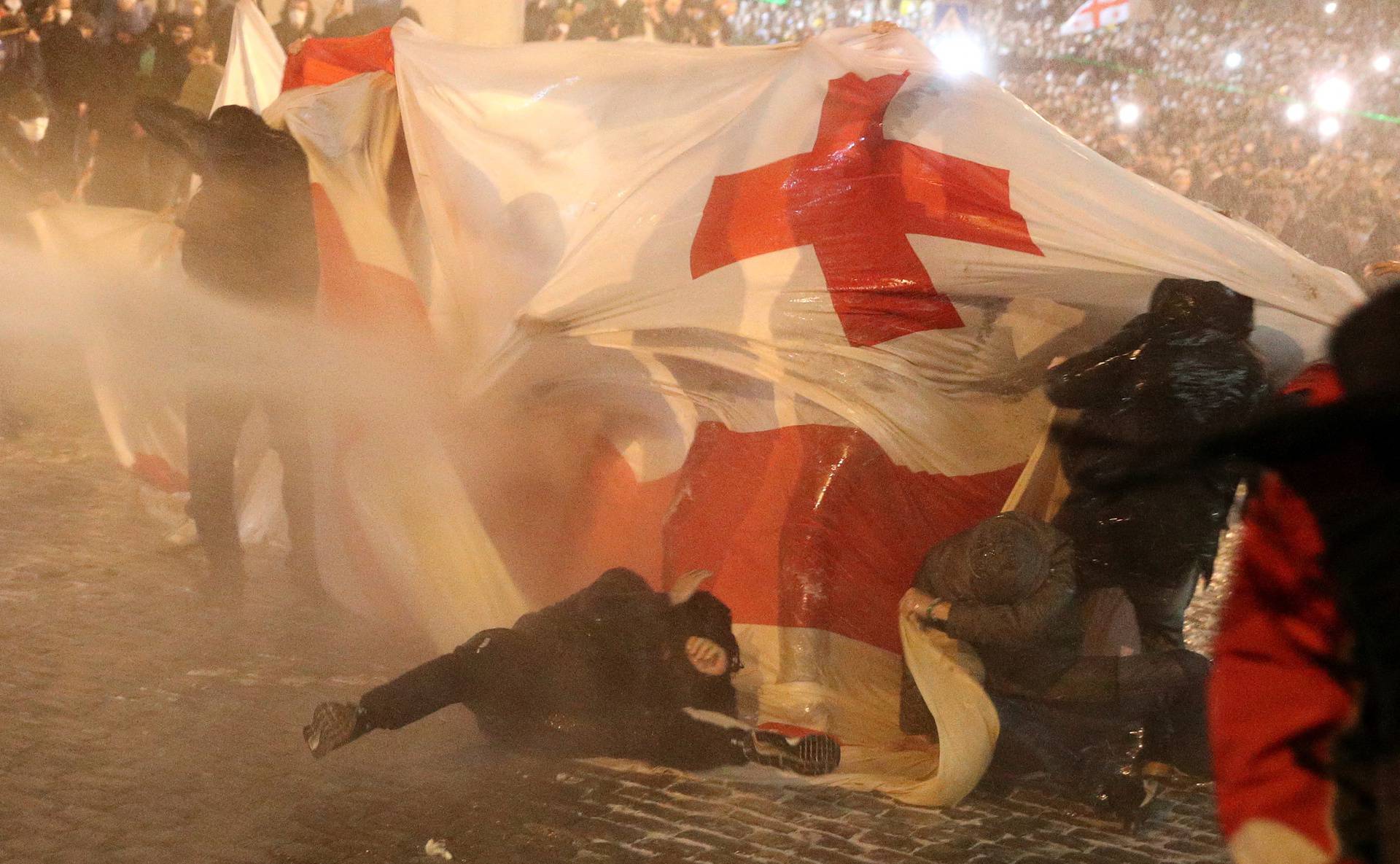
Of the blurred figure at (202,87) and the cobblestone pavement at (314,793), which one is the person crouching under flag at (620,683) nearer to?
the cobblestone pavement at (314,793)

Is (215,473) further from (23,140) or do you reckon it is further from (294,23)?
(294,23)

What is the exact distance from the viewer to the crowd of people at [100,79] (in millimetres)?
8086

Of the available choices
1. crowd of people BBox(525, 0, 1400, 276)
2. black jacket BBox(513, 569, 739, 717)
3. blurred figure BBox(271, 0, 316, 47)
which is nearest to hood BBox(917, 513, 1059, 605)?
black jacket BBox(513, 569, 739, 717)

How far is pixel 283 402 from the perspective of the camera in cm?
493

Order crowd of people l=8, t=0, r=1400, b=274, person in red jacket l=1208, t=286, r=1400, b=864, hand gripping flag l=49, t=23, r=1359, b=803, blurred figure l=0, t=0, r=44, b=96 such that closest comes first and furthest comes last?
person in red jacket l=1208, t=286, r=1400, b=864
hand gripping flag l=49, t=23, r=1359, b=803
blurred figure l=0, t=0, r=44, b=96
crowd of people l=8, t=0, r=1400, b=274

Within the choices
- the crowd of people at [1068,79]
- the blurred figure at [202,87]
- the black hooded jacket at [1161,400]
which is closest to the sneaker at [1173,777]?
the black hooded jacket at [1161,400]

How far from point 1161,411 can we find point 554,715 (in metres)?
1.83

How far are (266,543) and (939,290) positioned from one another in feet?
9.82

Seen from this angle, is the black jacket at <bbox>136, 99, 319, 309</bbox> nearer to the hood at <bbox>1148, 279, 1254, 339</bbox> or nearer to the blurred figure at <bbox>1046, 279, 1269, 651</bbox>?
the blurred figure at <bbox>1046, 279, 1269, 651</bbox>

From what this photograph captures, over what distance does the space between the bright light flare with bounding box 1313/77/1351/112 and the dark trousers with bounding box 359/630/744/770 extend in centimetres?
1726

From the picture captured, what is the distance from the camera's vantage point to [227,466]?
489 centimetres

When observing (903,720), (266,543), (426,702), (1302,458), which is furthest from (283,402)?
(1302,458)

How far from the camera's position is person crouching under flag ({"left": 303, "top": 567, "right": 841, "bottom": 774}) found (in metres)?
3.64

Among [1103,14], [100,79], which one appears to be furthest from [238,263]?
[1103,14]
